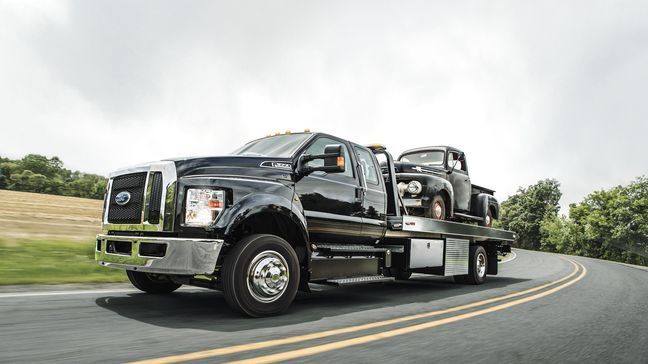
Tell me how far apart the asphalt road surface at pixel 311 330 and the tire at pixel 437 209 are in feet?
10.9

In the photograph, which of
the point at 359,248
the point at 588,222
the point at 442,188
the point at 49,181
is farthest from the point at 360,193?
the point at 588,222

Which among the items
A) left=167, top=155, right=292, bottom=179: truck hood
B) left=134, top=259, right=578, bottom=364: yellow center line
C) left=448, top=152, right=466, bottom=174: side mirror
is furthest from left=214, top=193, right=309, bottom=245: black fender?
left=448, top=152, right=466, bottom=174: side mirror

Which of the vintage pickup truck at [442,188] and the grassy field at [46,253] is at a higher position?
the vintage pickup truck at [442,188]

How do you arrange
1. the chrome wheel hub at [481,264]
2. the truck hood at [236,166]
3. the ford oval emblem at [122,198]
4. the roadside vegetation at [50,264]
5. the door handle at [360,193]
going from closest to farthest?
the truck hood at [236,166]
the ford oval emblem at [122,198]
the door handle at [360,193]
the roadside vegetation at [50,264]
the chrome wheel hub at [481,264]

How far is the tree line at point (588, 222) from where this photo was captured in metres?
67.9

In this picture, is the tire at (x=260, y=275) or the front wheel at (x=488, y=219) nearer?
the tire at (x=260, y=275)

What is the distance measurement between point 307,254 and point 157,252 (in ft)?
5.67

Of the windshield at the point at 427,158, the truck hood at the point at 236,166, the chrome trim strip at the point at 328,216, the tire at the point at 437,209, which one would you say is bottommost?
the chrome trim strip at the point at 328,216

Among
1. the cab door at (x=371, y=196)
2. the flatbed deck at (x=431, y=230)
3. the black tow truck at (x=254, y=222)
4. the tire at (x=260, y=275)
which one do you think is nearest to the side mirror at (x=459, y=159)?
Result: the flatbed deck at (x=431, y=230)

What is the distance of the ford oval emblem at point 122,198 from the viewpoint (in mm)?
5078

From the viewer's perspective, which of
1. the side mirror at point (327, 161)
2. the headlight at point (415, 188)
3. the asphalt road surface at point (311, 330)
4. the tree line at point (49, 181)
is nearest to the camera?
the asphalt road surface at point (311, 330)

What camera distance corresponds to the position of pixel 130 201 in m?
5.05

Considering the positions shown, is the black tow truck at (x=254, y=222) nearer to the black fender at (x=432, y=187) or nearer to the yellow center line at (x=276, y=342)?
the yellow center line at (x=276, y=342)

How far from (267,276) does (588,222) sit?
82154 mm
